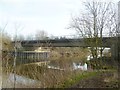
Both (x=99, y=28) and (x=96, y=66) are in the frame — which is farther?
(x=99, y=28)

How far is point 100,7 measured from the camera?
1015 centimetres

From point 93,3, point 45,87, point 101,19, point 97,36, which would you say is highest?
point 93,3

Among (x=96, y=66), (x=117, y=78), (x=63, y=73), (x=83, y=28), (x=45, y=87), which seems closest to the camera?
(x=45, y=87)

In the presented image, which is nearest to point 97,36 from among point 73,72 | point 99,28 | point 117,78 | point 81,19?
point 99,28

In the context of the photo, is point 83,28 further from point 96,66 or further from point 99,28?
point 96,66

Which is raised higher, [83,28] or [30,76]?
[83,28]

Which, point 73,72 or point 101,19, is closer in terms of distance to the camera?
point 73,72

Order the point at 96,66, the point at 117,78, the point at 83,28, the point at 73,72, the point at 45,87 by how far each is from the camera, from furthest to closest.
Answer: the point at 83,28 → the point at 96,66 → the point at 73,72 → the point at 117,78 → the point at 45,87

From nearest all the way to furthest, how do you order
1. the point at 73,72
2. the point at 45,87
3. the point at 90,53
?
the point at 45,87
the point at 73,72
the point at 90,53

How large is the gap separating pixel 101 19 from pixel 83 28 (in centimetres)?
86

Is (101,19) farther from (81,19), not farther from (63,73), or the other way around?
(63,73)

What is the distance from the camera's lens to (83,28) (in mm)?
9930

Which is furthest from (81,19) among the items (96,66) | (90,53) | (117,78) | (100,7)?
(117,78)

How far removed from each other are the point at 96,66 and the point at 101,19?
251 centimetres
